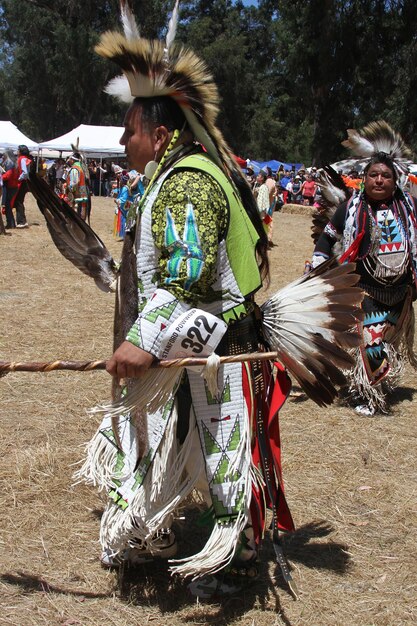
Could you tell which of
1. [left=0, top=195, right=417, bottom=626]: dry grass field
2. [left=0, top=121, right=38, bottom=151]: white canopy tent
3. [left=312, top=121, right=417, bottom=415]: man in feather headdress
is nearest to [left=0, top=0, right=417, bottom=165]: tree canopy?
[left=0, top=121, right=38, bottom=151]: white canopy tent

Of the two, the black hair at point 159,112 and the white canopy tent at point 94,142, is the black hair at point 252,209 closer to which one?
the black hair at point 159,112

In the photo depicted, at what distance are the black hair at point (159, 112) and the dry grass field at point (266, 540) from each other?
1.69 metres

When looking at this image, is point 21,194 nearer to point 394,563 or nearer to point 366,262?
point 366,262

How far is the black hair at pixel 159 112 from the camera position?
8.04 feet

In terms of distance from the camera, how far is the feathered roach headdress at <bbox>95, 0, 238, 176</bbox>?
2.41 meters

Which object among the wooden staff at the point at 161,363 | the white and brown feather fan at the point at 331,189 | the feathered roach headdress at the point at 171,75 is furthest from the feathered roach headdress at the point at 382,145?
Result: the wooden staff at the point at 161,363

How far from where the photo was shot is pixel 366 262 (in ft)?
15.3

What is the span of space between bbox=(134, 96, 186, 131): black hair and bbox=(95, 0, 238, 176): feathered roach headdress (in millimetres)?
18

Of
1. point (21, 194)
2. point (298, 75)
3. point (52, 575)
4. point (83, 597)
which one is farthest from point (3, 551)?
point (298, 75)

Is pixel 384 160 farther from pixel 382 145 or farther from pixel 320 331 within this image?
pixel 320 331

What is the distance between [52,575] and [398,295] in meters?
3.00

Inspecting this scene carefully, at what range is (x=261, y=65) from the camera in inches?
1891

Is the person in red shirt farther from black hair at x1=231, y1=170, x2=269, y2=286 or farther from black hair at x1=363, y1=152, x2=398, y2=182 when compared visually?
black hair at x1=231, y1=170, x2=269, y2=286

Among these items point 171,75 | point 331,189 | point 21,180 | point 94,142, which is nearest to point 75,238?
point 171,75
